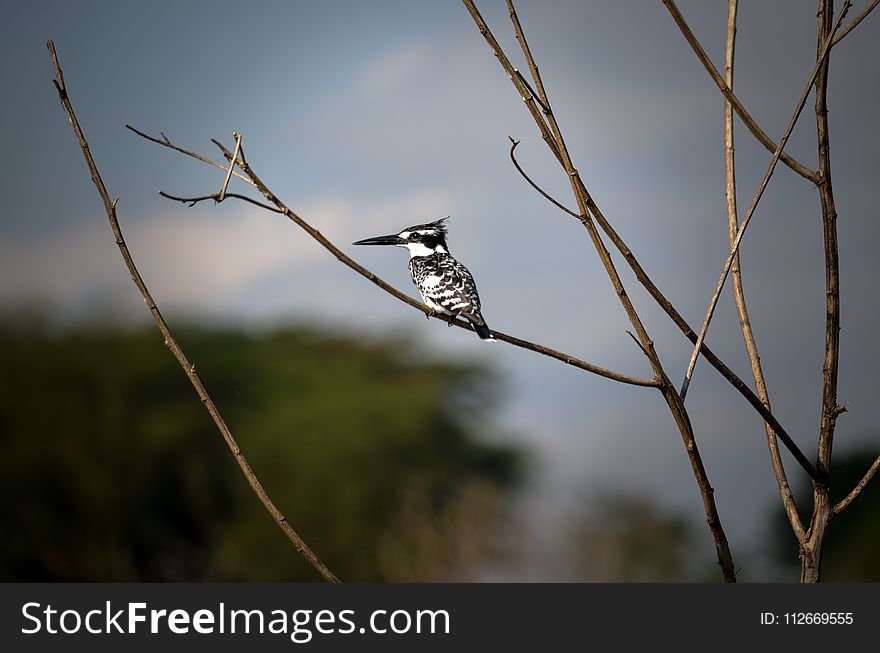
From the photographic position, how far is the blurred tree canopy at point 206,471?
3616 centimetres

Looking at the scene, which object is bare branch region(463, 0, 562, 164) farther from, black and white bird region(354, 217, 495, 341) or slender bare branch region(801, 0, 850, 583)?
black and white bird region(354, 217, 495, 341)

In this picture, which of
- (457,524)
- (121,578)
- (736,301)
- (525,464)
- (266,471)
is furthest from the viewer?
(525,464)

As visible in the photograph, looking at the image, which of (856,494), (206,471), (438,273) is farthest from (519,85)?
(206,471)

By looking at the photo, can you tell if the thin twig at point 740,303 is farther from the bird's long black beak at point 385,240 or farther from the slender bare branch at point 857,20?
the bird's long black beak at point 385,240

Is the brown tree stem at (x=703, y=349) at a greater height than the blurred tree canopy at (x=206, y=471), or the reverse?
the blurred tree canopy at (x=206, y=471)

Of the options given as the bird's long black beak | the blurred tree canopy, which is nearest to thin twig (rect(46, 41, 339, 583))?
the bird's long black beak

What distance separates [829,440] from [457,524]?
1120 inches

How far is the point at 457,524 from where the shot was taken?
3034 cm

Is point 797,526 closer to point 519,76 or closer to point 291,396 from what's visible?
point 519,76

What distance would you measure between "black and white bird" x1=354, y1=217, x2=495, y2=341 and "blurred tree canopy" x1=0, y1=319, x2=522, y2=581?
2385 cm

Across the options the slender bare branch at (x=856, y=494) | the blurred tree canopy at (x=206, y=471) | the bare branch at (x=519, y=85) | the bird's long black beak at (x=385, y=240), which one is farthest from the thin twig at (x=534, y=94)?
the blurred tree canopy at (x=206, y=471)

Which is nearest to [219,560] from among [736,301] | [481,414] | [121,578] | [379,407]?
[121,578]

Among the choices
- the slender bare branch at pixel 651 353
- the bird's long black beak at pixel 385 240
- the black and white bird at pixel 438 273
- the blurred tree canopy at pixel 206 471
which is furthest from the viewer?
the blurred tree canopy at pixel 206 471

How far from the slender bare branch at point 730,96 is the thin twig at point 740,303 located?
0.18 feet
